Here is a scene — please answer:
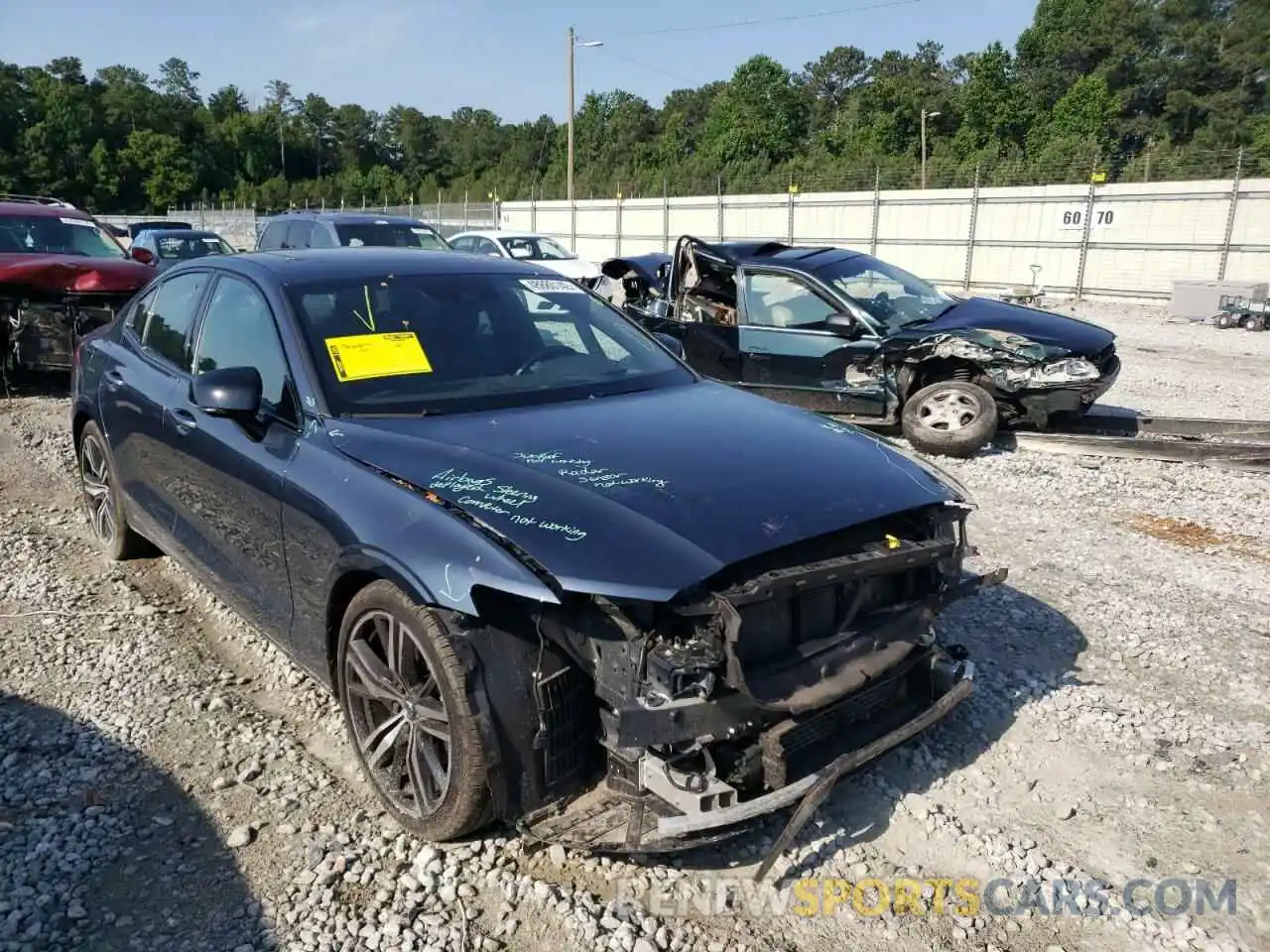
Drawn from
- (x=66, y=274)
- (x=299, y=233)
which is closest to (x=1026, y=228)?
(x=299, y=233)

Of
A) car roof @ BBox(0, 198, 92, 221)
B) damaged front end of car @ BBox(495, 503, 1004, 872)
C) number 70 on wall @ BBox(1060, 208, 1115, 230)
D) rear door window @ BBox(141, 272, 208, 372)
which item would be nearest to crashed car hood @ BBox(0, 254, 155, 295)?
car roof @ BBox(0, 198, 92, 221)

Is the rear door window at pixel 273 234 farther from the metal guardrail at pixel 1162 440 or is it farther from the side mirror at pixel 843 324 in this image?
the metal guardrail at pixel 1162 440

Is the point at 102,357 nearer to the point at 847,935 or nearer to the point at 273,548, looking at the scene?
the point at 273,548

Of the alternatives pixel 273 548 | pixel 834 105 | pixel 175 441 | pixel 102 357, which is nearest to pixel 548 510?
pixel 273 548

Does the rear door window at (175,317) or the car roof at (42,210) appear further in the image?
the car roof at (42,210)

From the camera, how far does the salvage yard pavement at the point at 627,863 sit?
2643 millimetres

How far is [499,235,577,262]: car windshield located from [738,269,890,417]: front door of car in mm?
9334

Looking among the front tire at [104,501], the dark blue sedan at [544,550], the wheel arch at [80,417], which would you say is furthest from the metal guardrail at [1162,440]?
the wheel arch at [80,417]

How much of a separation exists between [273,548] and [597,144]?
107 m

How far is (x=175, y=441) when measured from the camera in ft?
13.6

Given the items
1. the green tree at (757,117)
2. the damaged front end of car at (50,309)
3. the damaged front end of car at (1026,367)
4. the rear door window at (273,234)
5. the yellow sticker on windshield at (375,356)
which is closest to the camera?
the yellow sticker on windshield at (375,356)

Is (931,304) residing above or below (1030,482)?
above

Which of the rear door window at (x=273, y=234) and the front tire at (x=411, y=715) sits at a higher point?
the rear door window at (x=273, y=234)

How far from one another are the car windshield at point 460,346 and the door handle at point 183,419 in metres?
0.77
